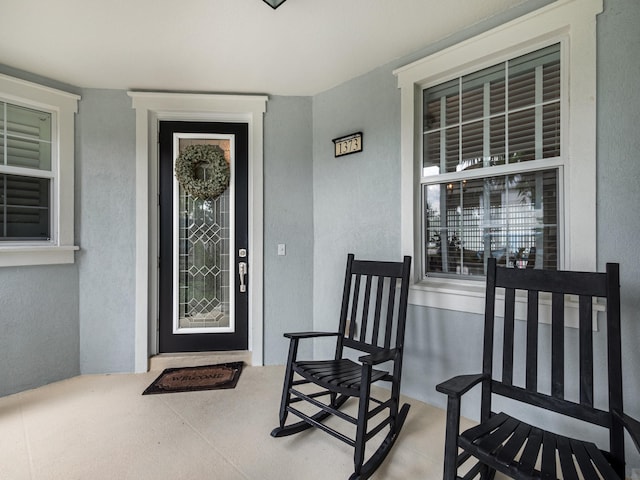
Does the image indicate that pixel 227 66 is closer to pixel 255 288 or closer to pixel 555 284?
pixel 255 288

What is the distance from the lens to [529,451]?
1.17 m

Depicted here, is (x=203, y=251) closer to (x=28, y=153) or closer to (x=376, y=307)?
(x=28, y=153)

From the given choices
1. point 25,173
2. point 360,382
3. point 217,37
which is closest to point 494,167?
point 360,382

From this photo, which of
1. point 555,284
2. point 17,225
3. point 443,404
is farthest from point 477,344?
point 17,225

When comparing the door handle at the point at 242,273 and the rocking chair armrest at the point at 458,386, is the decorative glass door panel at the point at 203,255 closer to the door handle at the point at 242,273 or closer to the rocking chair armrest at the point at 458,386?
the door handle at the point at 242,273

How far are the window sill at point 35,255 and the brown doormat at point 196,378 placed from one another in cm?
127

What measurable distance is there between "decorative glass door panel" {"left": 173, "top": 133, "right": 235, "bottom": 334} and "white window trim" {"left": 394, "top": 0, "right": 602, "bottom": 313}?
1.77 metres

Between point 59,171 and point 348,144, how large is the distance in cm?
241

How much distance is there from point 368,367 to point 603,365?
1.19m

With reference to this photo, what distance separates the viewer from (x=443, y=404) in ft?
7.00

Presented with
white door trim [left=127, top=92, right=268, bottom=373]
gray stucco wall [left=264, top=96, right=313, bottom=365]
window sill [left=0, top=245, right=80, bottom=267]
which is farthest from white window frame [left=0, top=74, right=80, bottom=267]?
gray stucco wall [left=264, top=96, right=313, bottom=365]

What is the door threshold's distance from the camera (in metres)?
2.78

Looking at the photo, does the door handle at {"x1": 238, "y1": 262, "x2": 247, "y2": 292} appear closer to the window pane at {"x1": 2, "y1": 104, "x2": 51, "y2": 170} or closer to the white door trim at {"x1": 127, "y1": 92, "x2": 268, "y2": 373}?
the white door trim at {"x1": 127, "y1": 92, "x2": 268, "y2": 373}

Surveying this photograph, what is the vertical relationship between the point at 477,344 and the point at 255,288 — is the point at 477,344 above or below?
below
